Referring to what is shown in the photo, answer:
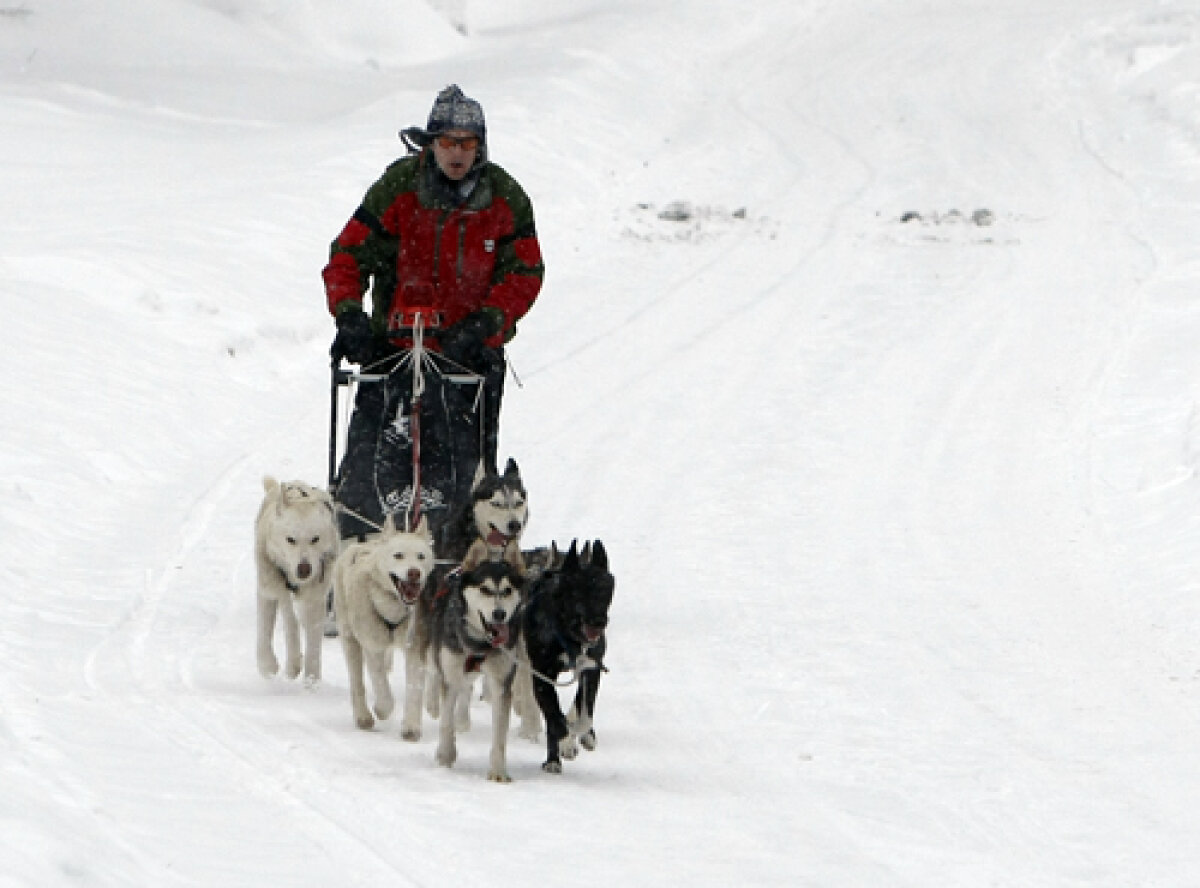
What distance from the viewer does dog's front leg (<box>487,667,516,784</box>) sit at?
5.59 metres

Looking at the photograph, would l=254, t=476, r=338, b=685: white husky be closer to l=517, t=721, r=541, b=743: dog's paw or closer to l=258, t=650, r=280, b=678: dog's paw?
l=258, t=650, r=280, b=678: dog's paw

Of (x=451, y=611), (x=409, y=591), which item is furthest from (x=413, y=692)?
(x=451, y=611)

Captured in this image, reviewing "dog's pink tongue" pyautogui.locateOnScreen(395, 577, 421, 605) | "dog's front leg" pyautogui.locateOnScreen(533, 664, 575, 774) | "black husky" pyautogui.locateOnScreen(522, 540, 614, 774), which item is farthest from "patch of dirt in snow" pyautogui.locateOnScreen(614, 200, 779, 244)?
"dog's front leg" pyautogui.locateOnScreen(533, 664, 575, 774)

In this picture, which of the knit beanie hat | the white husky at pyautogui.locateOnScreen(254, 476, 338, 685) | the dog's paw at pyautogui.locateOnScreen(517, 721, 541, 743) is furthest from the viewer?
the knit beanie hat

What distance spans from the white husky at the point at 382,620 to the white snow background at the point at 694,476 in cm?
23

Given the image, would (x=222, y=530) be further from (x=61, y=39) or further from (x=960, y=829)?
(x=61, y=39)

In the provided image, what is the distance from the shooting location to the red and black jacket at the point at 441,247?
24.0ft

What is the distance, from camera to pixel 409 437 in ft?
24.5

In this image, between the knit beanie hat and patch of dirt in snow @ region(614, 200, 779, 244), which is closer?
the knit beanie hat

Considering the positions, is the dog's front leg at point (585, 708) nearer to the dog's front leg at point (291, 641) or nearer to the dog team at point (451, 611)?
the dog team at point (451, 611)

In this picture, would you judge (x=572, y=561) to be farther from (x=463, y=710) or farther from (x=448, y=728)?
(x=463, y=710)

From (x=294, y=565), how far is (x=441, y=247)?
155 centimetres

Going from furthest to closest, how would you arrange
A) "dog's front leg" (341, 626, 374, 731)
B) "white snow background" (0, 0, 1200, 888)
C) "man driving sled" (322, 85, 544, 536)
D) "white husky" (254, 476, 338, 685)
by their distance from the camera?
"man driving sled" (322, 85, 544, 536)
"white husky" (254, 476, 338, 685)
"dog's front leg" (341, 626, 374, 731)
"white snow background" (0, 0, 1200, 888)

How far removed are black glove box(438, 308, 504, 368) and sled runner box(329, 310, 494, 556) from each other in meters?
0.10
